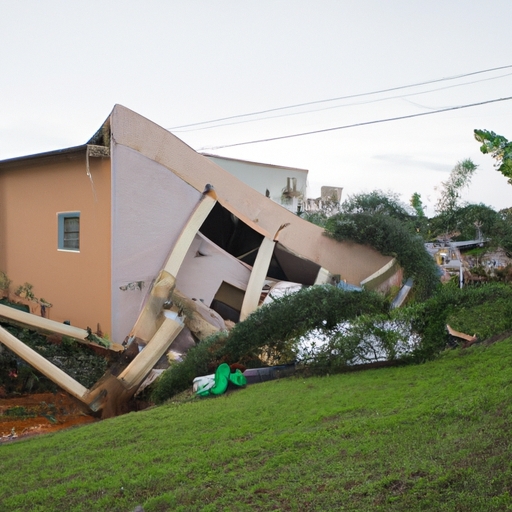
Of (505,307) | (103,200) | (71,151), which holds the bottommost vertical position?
(505,307)

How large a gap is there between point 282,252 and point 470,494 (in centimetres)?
1089

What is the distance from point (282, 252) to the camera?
14828 mm

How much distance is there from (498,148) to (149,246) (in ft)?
24.1

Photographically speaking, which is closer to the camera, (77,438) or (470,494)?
(470,494)

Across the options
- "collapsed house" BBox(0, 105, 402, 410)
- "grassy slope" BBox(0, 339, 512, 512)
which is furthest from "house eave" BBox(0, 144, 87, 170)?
"grassy slope" BBox(0, 339, 512, 512)

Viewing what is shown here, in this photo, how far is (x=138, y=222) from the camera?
12523mm

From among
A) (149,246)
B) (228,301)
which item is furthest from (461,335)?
(149,246)

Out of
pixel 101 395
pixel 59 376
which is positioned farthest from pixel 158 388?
pixel 59 376

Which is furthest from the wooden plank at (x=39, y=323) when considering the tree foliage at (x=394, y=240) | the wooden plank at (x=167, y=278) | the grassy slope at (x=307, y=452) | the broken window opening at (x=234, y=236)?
the tree foliage at (x=394, y=240)

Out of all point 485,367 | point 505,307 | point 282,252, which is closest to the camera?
point 485,367

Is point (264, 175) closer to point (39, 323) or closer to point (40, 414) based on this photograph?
point (39, 323)

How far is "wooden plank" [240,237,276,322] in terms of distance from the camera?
13.3m

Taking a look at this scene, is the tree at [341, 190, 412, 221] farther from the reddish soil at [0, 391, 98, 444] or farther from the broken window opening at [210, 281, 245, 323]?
the reddish soil at [0, 391, 98, 444]

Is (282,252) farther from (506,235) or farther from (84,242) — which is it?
(506,235)
